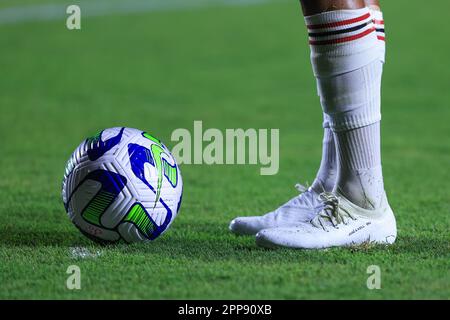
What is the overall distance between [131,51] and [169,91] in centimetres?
201

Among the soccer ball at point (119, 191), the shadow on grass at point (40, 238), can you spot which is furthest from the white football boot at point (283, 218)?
the shadow on grass at point (40, 238)

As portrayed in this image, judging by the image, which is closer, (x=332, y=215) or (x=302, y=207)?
(x=332, y=215)

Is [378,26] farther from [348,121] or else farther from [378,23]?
[348,121]

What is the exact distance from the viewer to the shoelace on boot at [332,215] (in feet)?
11.0

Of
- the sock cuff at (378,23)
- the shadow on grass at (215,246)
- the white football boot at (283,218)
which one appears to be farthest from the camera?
the white football boot at (283,218)

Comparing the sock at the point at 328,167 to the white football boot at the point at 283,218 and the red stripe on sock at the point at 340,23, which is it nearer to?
the white football boot at the point at 283,218

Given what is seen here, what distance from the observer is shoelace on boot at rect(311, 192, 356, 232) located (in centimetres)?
336

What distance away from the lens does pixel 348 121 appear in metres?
3.28

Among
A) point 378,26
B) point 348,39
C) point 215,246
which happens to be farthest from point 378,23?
point 215,246

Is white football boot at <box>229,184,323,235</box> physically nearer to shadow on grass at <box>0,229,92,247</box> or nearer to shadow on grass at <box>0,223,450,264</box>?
shadow on grass at <box>0,223,450,264</box>

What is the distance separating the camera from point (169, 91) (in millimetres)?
8406

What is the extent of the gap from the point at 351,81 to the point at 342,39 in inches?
6.1

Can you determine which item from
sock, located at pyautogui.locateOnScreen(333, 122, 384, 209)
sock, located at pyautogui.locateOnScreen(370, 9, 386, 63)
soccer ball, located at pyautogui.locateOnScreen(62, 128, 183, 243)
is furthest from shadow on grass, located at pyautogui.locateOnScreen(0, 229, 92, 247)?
sock, located at pyautogui.locateOnScreen(370, 9, 386, 63)
